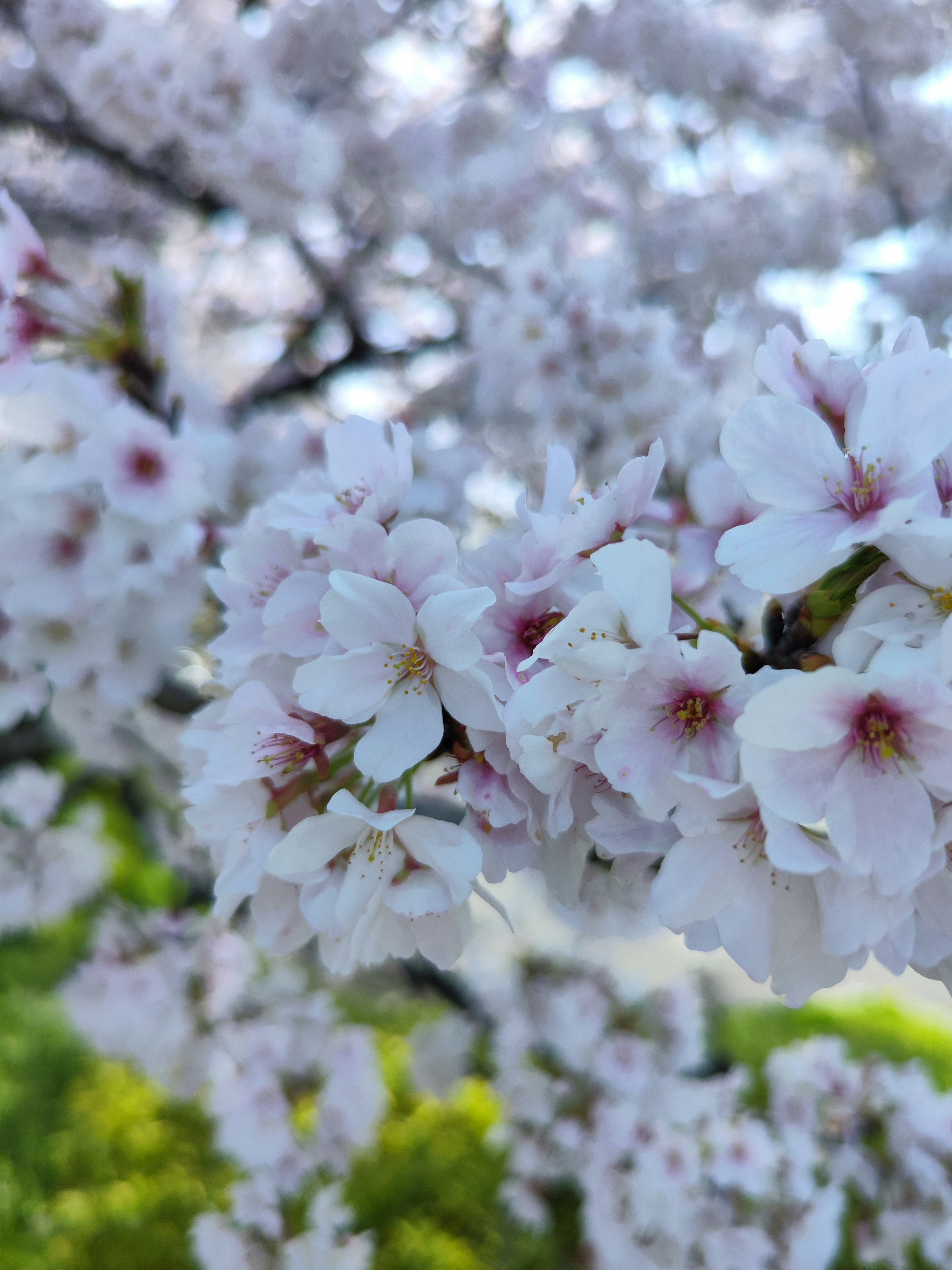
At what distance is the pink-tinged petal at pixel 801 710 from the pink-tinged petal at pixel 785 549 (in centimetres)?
8

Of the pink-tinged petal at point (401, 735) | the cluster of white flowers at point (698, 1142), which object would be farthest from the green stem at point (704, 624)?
the cluster of white flowers at point (698, 1142)

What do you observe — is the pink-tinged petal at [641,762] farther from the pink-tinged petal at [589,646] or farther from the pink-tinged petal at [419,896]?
the pink-tinged petal at [419,896]

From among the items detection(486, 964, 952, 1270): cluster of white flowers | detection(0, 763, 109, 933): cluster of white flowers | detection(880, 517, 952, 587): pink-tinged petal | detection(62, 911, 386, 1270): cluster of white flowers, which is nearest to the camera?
detection(880, 517, 952, 587): pink-tinged petal

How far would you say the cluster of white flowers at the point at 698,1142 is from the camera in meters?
1.92

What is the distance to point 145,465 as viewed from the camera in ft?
4.04

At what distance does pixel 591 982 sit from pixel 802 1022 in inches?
142

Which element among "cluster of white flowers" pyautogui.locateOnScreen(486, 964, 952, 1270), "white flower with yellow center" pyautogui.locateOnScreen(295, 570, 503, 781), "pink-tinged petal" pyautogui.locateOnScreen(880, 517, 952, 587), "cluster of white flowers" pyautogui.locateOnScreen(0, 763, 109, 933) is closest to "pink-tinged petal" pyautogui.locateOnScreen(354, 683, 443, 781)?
"white flower with yellow center" pyautogui.locateOnScreen(295, 570, 503, 781)

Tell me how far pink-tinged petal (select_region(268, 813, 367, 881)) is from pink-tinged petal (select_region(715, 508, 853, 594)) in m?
0.34

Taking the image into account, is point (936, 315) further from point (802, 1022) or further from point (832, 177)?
point (802, 1022)

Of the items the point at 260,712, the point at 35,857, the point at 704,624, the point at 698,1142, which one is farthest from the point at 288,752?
the point at 35,857

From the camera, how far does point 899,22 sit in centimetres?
316

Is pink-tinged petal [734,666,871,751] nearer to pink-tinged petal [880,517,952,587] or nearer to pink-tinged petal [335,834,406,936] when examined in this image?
pink-tinged petal [880,517,952,587]

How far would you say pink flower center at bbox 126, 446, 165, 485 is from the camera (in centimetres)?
121

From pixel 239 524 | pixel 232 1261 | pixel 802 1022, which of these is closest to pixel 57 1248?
pixel 232 1261
